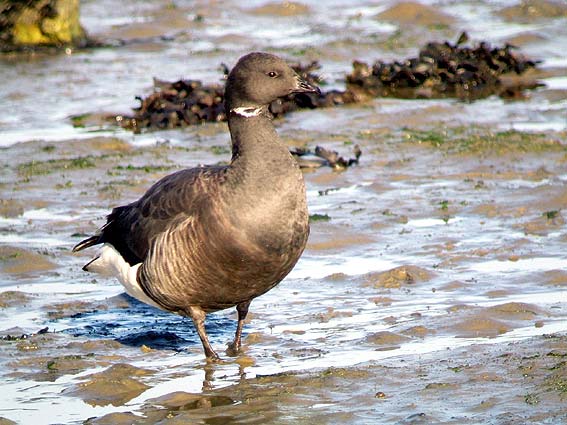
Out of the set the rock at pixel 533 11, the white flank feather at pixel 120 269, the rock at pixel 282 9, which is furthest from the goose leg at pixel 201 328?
the rock at pixel 282 9

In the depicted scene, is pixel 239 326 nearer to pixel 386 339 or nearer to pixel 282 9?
pixel 386 339

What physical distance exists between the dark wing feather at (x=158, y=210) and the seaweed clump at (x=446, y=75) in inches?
315

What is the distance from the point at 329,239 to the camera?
33.9ft

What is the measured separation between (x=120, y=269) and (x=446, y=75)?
8.81 m

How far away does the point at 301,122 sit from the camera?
14.4m

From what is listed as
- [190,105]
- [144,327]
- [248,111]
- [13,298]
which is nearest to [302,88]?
[248,111]

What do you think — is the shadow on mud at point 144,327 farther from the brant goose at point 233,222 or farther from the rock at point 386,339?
the rock at point 386,339

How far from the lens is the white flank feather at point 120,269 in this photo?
8117 millimetres

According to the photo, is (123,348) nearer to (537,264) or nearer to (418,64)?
(537,264)

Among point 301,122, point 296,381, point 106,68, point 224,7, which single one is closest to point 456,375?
point 296,381

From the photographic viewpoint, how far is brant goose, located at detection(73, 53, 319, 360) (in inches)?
289

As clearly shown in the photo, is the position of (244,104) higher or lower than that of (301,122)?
higher

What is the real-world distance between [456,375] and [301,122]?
7847 millimetres

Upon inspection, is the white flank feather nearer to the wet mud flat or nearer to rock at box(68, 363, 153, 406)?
the wet mud flat
